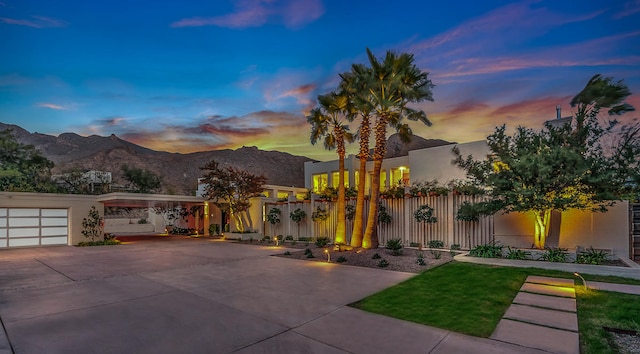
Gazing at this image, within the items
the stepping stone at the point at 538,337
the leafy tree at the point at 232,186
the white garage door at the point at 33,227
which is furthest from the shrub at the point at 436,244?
the white garage door at the point at 33,227

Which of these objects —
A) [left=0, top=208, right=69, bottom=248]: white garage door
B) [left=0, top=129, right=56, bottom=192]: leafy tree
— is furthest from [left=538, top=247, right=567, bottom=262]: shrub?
[left=0, top=129, right=56, bottom=192]: leafy tree

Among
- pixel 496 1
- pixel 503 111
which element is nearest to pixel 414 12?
pixel 496 1

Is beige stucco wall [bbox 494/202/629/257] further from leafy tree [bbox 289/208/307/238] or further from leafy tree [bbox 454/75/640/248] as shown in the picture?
leafy tree [bbox 289/208/307/238]

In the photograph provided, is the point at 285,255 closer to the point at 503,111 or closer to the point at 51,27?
the point at 503,111

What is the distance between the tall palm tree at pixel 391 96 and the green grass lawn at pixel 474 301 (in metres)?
5.02

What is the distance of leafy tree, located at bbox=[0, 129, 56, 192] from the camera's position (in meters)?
20.3

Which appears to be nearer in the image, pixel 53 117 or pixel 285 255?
pixel 285 255

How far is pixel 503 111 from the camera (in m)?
14.2

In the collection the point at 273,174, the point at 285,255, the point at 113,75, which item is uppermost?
the point at 113,75

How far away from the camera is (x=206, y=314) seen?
4.95 metres

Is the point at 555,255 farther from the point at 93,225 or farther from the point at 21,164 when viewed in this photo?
the point at 21,164

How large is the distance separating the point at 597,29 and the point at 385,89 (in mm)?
6515

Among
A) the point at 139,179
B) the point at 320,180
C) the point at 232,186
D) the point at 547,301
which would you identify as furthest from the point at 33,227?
the point at 547,301

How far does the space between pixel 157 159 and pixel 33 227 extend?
1545 inches
